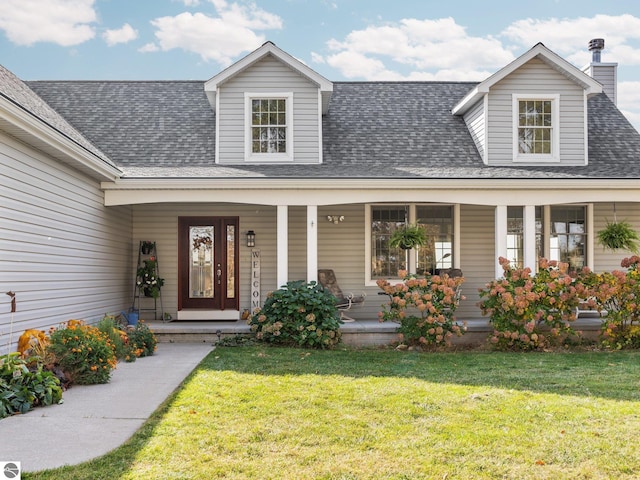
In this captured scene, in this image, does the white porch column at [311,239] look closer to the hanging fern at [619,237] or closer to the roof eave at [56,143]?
the roof eave at [56,143]

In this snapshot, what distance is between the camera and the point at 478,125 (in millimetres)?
11156

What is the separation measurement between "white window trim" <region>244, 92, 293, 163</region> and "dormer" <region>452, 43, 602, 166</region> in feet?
11.4

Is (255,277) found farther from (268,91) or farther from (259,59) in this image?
(259,59)

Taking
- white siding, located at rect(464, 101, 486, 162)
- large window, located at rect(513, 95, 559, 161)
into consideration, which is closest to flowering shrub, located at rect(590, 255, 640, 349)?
large window, located at rect(513, 95, 559, 161)

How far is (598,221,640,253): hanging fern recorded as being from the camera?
10.1m

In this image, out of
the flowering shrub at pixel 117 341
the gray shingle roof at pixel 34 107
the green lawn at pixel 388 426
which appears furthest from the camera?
the flowering shrub at pixel 117 341

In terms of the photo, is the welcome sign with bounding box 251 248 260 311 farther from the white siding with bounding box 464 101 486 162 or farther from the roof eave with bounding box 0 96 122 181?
the white siding with bounding box 464 101 486 162

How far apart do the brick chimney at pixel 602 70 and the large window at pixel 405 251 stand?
5121 mm

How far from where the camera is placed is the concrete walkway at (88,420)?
3.88 m

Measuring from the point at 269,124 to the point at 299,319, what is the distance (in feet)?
12.8

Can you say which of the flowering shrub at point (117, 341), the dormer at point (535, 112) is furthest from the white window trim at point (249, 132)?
the flowering shrub at point (117, 341)

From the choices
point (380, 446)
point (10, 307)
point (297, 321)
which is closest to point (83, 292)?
point (10, 307)

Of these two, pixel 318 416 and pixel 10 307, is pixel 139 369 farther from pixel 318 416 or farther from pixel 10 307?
pixel 318 416

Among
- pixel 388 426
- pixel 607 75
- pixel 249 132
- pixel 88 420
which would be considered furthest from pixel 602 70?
pixel 88 420
